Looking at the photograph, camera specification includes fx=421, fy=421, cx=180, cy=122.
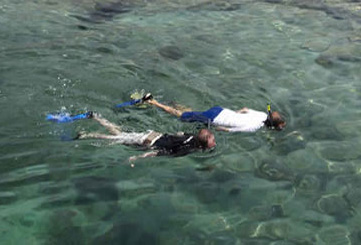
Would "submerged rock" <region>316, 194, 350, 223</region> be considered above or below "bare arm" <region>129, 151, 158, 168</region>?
below

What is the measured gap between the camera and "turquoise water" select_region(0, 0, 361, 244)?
5039 millimetres

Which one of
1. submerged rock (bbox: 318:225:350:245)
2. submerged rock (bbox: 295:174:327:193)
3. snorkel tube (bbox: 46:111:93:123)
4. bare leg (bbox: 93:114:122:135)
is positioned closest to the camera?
submerged rock (bbox: 318:225:350:245)

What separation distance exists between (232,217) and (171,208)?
764 mm

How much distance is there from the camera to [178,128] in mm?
7324

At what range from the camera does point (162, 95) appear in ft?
27.4

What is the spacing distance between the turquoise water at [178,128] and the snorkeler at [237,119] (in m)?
0.15

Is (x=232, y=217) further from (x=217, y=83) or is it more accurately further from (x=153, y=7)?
(x=153, y=7)

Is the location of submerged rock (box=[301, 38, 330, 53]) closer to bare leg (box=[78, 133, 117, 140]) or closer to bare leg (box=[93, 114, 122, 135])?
bare leg (box=[93, 114, 122, 135])

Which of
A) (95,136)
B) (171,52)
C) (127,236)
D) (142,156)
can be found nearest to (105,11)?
(171,52)

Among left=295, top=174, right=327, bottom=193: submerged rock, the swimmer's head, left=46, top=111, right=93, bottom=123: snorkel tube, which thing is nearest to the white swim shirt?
the swimmer's head

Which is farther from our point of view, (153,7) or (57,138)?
(153,7)

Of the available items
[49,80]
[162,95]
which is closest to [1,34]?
[49,80]

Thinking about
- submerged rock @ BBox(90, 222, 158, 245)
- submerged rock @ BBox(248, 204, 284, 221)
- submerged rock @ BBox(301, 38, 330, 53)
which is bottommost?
submerged rock @ BBox(248, 204, 284, 221)

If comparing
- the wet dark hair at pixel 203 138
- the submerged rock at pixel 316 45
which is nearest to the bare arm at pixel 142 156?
the wet dark hair at pixel 203 138
